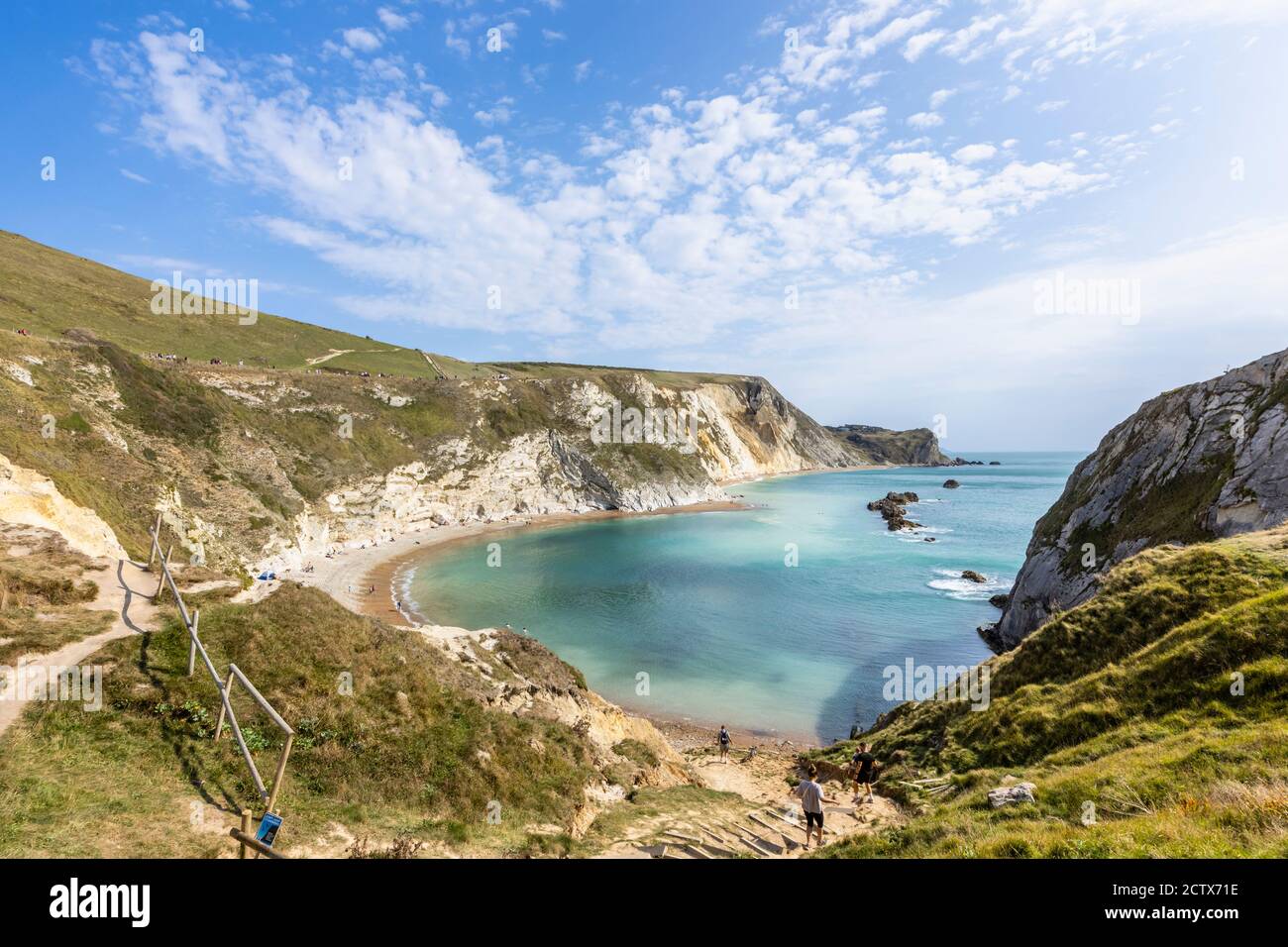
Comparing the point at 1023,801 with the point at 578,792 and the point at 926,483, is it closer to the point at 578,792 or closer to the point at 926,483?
the point at 578,792

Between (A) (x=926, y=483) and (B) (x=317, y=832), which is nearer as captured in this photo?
(B) (x=317, y=832)

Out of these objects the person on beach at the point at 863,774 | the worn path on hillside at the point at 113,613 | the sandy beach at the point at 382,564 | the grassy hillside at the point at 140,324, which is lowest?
the sandy beach at the point at 382,564

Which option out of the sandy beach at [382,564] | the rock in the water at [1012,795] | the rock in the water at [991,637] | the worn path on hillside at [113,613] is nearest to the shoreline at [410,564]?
the sandy beach at [382,564]

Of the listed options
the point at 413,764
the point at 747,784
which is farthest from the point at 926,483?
the point at 413,764

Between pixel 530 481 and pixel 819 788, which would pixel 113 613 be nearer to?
pixel 819 788

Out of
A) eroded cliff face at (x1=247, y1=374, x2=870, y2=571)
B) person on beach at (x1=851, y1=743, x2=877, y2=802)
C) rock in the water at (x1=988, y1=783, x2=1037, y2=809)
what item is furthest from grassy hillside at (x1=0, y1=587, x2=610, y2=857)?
eroded cliff face at (x1=247, y1=374, x2=870, y2=571)

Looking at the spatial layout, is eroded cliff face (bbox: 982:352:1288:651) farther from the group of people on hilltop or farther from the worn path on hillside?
the worn path on hillside

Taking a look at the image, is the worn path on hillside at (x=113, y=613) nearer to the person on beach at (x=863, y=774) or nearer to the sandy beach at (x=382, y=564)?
the sandy beach at (x=382, y=564)
